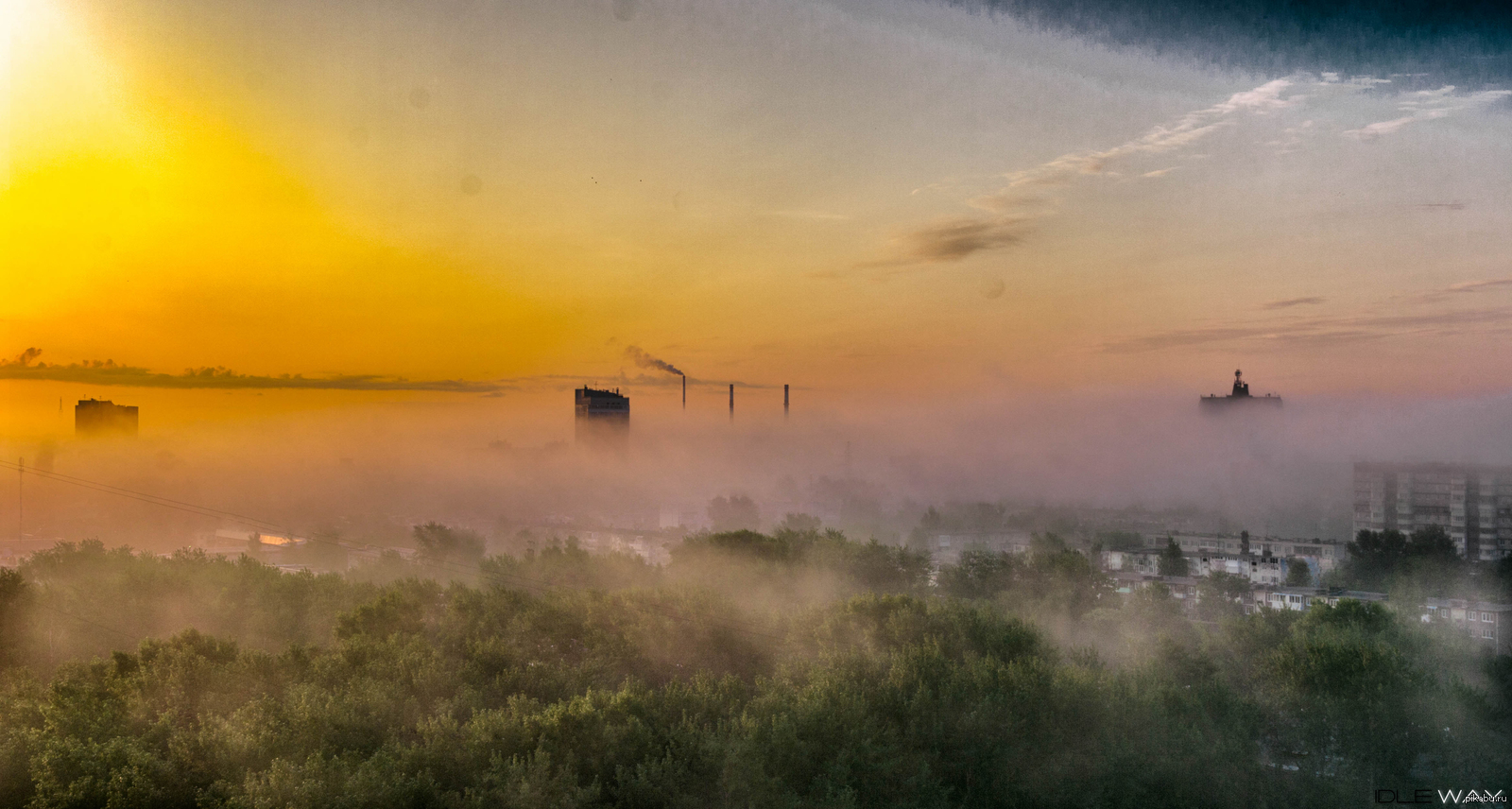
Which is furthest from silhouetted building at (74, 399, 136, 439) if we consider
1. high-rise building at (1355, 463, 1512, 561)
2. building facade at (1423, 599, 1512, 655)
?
high-rise building at (1355, 463, 1512, 561)

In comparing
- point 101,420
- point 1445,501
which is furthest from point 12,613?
point 1445,501

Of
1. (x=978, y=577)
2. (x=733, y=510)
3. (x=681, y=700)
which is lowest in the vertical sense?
(x=733, y=510)

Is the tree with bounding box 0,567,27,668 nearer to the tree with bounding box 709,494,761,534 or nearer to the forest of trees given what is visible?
the forest of trees

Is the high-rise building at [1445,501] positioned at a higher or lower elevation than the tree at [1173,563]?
higher

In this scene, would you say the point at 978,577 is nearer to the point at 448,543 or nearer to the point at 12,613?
the point at 448,543

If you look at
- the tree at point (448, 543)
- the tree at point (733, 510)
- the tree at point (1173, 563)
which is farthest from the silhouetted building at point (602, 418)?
the tree at point (1173, 563)

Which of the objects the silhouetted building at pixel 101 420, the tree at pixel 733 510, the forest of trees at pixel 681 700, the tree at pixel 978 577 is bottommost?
the tree at pixel 733 510

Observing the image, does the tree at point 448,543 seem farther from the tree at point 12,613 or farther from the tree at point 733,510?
the tree at point 12,613
